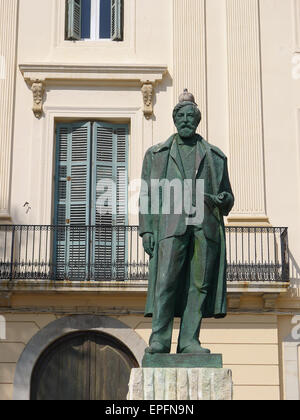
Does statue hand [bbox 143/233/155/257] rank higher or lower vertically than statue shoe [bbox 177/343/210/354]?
higher

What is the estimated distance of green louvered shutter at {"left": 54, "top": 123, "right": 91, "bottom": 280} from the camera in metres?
15.3

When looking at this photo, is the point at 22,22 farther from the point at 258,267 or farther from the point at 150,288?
the point at 150,288

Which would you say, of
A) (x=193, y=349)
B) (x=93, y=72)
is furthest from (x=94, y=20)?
(x=193, y=349)

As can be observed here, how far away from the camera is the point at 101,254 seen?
1538 cm

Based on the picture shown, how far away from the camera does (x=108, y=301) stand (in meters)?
15.1

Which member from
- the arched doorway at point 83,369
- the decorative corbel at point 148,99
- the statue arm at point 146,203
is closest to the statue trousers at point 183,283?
the statue arm at point 146,203

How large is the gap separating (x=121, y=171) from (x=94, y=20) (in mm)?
2970

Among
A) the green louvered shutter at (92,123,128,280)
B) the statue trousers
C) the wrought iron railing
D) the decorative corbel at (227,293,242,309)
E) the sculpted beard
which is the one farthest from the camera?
the green louvered shutter at (92,123,128,280)

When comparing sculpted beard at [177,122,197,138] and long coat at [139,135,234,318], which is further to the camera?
sculpted beard at [177,122,197,138]

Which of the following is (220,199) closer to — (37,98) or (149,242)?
(149,242)

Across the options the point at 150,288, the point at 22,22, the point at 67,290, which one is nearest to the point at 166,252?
the point at 150,288

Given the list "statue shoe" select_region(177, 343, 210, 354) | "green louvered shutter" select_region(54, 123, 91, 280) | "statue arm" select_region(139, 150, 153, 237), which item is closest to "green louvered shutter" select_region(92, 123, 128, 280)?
"green louvered shutter" select_region(54, 123, 91, 280)

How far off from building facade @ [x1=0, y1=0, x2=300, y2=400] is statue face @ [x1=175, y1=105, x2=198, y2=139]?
796cm

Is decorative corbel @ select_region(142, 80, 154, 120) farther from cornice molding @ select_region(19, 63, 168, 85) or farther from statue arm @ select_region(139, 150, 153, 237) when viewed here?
statue arm @ select_region(139, 150, 153, 237)
